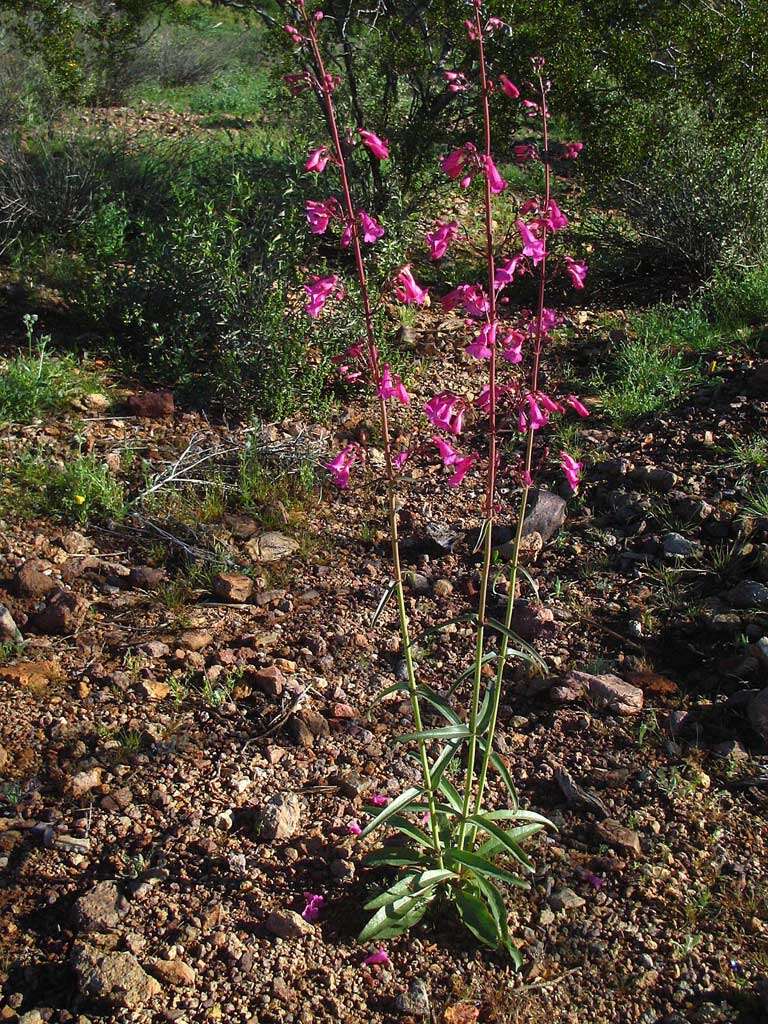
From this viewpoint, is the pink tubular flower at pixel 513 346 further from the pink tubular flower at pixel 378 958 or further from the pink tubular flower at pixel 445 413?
the pink tubular flower at pixel 378 958

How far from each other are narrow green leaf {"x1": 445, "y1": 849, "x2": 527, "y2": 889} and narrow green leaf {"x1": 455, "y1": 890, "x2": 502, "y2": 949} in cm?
8

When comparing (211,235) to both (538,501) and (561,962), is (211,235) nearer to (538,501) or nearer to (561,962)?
(538,501)

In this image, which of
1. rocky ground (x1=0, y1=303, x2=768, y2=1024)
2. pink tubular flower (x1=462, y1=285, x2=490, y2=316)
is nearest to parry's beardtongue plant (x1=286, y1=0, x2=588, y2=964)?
pink tubular flower (x1=462, y1=285, x2=490, y2=316)

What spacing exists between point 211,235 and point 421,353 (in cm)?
130

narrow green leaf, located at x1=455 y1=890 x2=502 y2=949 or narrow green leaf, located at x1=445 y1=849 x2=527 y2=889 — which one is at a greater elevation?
narrow green leaf, located at x1=445 y1=849 x2=527 y2=889

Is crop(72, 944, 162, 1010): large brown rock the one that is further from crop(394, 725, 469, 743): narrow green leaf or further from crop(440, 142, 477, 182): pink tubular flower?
crop(440, 142, 477, 182): pink tubular flower

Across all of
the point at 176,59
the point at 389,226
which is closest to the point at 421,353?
the point at 389,226

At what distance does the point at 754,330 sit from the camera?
5.16m

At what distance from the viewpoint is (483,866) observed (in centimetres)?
231

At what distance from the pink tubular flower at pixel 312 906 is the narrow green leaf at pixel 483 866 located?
0.37 m

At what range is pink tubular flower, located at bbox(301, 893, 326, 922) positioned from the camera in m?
2.45

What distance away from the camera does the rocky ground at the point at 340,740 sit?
7.57 feet

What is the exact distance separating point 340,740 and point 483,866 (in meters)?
0.79

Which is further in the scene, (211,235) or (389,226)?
(389,226)
